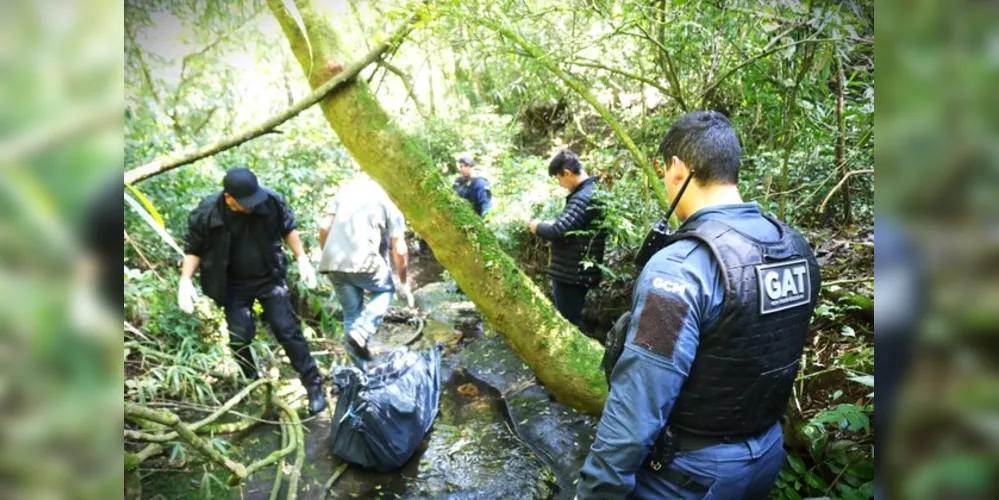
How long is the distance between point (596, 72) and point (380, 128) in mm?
1511

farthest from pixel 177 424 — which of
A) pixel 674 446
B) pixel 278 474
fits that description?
pixel 674 446

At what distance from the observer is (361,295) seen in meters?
3.91

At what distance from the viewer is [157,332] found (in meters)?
3.38

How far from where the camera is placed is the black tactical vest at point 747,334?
4.08 feet

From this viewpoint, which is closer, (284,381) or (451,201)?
(451,201)

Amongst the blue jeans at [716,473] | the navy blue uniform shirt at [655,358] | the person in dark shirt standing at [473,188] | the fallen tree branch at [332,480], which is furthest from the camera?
the person in dark shirt standing at [473,188]

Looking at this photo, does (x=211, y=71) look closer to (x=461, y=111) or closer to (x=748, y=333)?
(x=748, y=333)

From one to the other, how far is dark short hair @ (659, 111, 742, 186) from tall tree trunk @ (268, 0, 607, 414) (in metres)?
1.56

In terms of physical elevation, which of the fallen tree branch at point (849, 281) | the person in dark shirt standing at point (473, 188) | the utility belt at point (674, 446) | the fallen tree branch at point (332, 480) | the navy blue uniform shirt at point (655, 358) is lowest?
the fallen tree branch at point (332, 480)

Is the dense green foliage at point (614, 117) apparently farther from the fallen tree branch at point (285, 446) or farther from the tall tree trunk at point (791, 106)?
the fallen tree branch at point (285, 446)

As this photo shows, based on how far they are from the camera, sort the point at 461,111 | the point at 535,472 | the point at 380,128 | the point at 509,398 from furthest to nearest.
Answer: the point at 461,111 → the point at 509,398 → the point at 535,472 → the point at 380,128

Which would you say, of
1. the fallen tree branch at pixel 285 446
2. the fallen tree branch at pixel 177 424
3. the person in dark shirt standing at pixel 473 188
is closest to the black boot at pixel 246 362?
the fallen tree branch at pixel 285 446

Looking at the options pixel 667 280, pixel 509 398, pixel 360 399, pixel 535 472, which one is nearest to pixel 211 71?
pixel 360 399

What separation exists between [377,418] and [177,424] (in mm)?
1014
